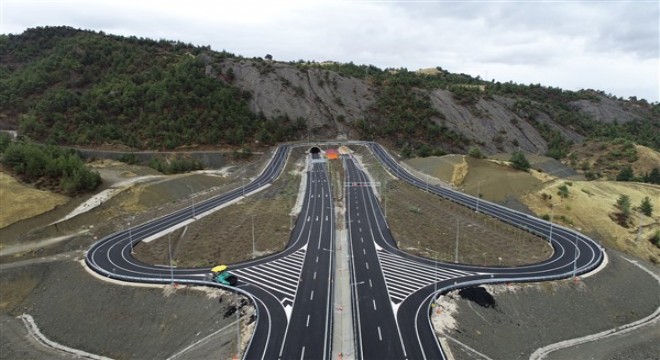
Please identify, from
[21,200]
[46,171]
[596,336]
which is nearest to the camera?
[596,336]

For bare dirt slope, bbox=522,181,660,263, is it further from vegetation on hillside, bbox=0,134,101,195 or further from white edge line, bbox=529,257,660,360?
vegetation on hillside, bbox=0,134,101,195

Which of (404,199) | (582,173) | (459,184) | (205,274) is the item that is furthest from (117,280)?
(582,173)

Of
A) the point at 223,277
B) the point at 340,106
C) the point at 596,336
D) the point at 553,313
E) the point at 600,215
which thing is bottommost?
the point at 596,336

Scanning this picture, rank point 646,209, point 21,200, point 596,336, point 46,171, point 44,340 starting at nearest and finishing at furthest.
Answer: point 596,336 → point 44,340 → point 21,200 → point 646,209 → point 46,171

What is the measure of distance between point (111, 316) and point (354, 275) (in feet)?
89.7

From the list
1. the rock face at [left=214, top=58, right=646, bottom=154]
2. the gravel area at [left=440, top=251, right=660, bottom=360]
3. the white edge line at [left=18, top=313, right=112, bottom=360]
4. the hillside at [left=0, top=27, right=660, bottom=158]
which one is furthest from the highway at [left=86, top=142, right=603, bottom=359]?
the rock face at [left=214, top=58, right=646, bottom=154]

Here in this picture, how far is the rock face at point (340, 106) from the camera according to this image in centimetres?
14912

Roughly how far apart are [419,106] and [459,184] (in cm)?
7083

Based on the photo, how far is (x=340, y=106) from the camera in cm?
15750

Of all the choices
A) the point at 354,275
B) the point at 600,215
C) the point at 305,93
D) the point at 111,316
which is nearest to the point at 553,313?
the point at 354,275

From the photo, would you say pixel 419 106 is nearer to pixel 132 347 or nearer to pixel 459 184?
pixel 459 184

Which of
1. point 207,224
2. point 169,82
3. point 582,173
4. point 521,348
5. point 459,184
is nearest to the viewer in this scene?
point 521,348

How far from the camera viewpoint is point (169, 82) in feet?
468

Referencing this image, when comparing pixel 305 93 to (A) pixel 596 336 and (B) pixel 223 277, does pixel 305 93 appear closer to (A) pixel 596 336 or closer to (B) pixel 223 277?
(B) pixel 223 277
